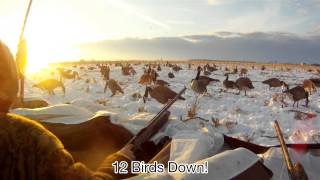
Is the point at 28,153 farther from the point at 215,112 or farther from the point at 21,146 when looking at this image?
the point at 215,112

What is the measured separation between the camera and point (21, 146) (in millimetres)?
2268

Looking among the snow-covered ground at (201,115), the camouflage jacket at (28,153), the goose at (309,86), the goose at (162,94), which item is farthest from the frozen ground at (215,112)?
the camouflage jacket at (28,153)

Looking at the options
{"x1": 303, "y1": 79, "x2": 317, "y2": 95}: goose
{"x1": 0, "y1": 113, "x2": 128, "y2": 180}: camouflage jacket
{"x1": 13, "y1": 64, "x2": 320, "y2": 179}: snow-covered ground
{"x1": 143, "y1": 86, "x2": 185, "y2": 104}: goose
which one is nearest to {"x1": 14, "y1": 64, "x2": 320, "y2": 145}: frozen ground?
{"x1": 13, "y1": 64, "x2": 320, "y2": 179}: snow-covered ground

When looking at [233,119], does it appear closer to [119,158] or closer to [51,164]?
[119,158]

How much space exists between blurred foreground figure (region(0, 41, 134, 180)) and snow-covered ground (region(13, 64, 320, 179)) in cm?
161

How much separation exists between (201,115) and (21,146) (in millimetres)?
8597

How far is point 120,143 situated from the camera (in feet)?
15.6

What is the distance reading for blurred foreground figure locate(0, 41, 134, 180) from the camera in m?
2.24

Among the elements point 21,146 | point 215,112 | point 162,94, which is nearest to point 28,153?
point 21,146

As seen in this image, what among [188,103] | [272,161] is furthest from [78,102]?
[188,103]

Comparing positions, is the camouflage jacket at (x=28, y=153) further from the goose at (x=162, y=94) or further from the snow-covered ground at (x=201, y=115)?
the goose at (x=162, y=94)

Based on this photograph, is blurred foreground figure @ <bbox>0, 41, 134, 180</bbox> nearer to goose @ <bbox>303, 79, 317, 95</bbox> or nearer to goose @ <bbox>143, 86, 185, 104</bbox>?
goose @ <bbox>143, 86, 185, 104</bbox>

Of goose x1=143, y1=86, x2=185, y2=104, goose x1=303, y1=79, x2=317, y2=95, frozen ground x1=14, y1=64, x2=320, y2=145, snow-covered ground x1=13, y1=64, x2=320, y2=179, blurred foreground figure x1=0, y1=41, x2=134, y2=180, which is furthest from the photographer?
goose x1=303, y1=79, x2=317, y2=95

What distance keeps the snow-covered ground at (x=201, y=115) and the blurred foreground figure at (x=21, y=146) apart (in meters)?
1.61
